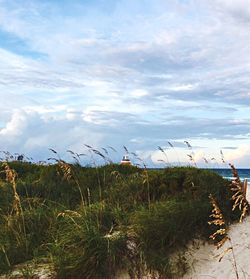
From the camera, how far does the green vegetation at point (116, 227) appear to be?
7551 millimetres

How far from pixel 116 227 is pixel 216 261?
1810 millimetres

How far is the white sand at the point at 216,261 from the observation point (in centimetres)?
800

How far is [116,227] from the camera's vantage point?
28.1ft

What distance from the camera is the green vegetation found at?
7.55 meters

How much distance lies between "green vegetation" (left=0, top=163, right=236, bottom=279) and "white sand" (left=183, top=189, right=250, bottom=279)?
11.1 inches

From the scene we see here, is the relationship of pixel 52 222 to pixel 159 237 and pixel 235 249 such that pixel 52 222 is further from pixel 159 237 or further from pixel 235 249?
pixel 235 249

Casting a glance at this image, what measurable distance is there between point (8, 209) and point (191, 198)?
3.79 meters

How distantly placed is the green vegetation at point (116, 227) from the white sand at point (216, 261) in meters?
0.28

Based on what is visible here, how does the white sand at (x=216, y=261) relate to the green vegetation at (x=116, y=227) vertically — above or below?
below

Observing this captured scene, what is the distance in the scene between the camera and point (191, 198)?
1012cm

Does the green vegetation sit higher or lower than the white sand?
higher

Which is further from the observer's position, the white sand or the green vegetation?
the white sand

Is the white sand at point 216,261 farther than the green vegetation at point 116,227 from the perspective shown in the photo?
Yes

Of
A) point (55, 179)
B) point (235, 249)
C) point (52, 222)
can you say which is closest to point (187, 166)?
point (55, 179)
